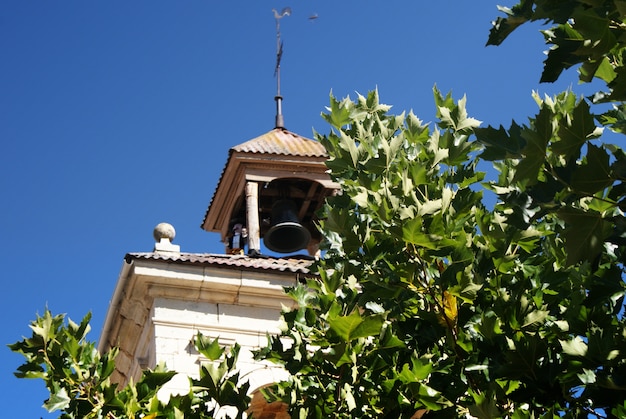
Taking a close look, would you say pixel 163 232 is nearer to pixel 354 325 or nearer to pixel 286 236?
pixel 286 236

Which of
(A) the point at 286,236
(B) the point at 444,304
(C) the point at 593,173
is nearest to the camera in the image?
(C) the point at 593,173

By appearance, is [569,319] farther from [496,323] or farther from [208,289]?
[208,289]

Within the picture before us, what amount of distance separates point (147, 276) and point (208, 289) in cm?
68

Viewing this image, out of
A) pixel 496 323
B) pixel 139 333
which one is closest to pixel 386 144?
pixel 496 323

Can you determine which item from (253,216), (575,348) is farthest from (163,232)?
(575,348)

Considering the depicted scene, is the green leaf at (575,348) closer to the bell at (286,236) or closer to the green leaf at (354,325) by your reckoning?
the green leaf at (354,325)

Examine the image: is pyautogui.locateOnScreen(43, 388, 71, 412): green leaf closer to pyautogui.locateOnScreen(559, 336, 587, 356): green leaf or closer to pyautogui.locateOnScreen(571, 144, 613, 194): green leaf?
pyautogui.locateOnScreen(559, 336, 587, 356): green leaf

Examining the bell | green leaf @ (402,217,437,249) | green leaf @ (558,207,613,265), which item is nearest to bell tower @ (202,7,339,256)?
the bell

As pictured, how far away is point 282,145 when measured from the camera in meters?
13.8

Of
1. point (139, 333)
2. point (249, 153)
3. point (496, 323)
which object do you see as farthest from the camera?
point (249, 153)

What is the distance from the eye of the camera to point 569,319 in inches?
172

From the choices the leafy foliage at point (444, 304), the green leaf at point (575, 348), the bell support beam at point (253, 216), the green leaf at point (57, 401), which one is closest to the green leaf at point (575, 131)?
the leafy foliage at point (444, 304)

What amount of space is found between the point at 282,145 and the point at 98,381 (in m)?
8.70

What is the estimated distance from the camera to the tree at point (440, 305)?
417 cm
